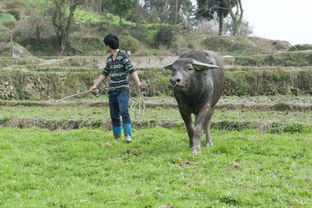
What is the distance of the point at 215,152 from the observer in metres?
9.88

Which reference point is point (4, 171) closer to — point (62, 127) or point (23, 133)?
point (23, 133)

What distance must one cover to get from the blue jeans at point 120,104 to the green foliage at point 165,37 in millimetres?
A: 32871

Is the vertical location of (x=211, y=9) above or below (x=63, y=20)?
above

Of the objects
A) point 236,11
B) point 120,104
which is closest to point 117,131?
point 120,104

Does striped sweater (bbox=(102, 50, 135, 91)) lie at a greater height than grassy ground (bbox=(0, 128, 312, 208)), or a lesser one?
greater

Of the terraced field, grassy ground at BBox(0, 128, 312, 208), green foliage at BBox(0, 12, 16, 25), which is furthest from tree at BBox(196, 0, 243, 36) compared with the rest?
grassy ground at BBox(0, 128, 312, 208)

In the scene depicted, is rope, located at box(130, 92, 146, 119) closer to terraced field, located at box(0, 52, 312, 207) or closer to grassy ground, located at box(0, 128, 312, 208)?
terraced field, located at box(0, 52, 312, 207)

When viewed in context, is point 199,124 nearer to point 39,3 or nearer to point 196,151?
point 196,151

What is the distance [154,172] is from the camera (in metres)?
A: 8.07

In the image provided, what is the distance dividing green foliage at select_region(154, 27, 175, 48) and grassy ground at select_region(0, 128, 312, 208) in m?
32.1

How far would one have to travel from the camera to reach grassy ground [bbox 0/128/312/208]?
6.50 meters

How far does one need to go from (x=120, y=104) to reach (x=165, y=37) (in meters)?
33.7

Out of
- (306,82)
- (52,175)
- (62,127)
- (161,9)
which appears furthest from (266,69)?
(161,9)

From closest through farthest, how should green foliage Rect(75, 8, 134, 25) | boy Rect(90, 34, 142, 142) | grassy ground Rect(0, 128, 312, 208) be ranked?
1. grassy ground Rect(0, 128, 312, 208)
2. boy Rect(90, 34, 142, 142)
3. green foliage Rect(75, 8, 134, 25)
